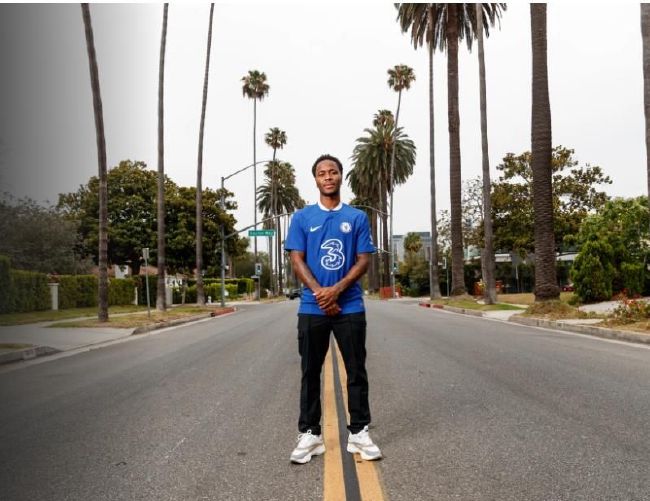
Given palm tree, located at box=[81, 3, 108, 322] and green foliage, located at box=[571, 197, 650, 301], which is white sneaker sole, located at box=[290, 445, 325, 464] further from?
green foliage, located at box=[571, 197, 650, 301]

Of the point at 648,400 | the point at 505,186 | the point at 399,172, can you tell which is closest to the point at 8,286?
the point at 648,400

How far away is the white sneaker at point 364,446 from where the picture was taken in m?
4.34

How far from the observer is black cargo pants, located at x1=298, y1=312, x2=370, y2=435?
4.45 metres

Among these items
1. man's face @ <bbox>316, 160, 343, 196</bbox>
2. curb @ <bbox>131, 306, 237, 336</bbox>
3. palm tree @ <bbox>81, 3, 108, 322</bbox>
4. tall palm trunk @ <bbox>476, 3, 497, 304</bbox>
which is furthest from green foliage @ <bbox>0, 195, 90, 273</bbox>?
man's face @ <bbox>316, 160, 343, 196</bbox>

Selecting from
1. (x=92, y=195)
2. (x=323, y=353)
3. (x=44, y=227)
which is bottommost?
(x=323, y=353)

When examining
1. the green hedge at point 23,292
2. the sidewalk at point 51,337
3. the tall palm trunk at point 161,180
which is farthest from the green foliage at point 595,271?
the green hedge at point 23,292

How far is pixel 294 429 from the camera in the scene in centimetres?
535

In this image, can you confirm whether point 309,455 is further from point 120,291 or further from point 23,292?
point 120,291

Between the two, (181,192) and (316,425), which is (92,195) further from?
(316,425)

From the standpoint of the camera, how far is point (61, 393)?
7.70m

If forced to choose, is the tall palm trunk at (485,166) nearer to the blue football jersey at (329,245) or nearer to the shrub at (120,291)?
the shrub at (120,291)

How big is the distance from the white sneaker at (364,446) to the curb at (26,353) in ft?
30.7

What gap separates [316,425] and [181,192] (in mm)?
45049

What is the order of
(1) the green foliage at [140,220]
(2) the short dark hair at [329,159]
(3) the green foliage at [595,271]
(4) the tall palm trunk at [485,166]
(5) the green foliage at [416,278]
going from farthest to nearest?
1. (5) the green foliage at [416,278]
2. (1) the green foliage at [140,220]
3. (4) the tall palm trunk at [485,166]
4. (3) the green foliage at [595,271]
5. (2) the short dark hair at [329,159]
